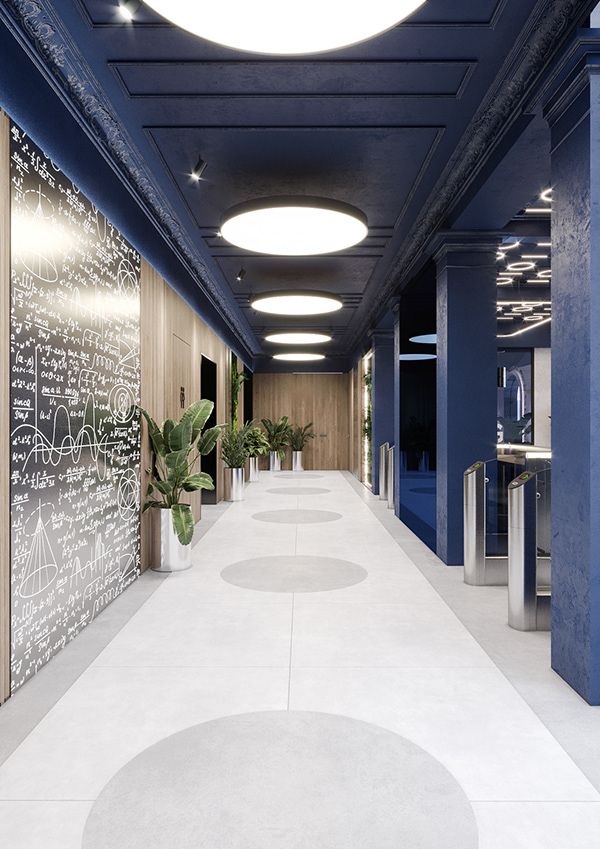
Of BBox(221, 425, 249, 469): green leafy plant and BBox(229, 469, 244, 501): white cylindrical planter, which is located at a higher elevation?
BBox(221, 425, 249, 469): green leafy plant

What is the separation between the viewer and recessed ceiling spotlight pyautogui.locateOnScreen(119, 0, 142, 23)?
104 inches

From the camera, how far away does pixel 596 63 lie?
2643 mm

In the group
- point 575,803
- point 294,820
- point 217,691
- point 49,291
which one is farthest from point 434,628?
point 49,291

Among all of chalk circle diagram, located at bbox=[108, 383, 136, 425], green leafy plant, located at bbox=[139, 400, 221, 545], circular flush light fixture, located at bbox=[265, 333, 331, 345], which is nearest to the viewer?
chalk circle diagram, located at bbox=[108, 383, 136, 425]

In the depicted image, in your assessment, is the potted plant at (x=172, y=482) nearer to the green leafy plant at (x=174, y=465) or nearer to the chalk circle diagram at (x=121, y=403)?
the green leafy plant at (x=174, y=465)

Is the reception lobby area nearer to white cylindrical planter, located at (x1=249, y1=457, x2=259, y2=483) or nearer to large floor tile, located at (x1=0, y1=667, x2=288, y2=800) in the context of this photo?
large floor tile, located at (x1=0, y1=667, x2=288, y2=800)

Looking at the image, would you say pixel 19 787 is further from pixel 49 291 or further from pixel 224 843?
pixel 49 291

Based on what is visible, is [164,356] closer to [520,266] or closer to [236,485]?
[236,485]

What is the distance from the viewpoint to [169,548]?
5227mm

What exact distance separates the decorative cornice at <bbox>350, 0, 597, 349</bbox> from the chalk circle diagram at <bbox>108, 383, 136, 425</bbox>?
2969 millimetres

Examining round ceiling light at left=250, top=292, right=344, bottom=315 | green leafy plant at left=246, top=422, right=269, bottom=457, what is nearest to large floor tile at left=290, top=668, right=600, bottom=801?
round ceiling light at left=250, top=292, right=344, bottom=315

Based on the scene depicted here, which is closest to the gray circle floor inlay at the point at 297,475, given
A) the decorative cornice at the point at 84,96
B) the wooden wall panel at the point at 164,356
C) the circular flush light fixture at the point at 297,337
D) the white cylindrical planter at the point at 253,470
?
the white cylindrical planter at the point at 253,470

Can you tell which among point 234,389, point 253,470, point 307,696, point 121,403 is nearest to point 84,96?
point 121,403

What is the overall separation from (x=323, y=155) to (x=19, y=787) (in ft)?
13.3
